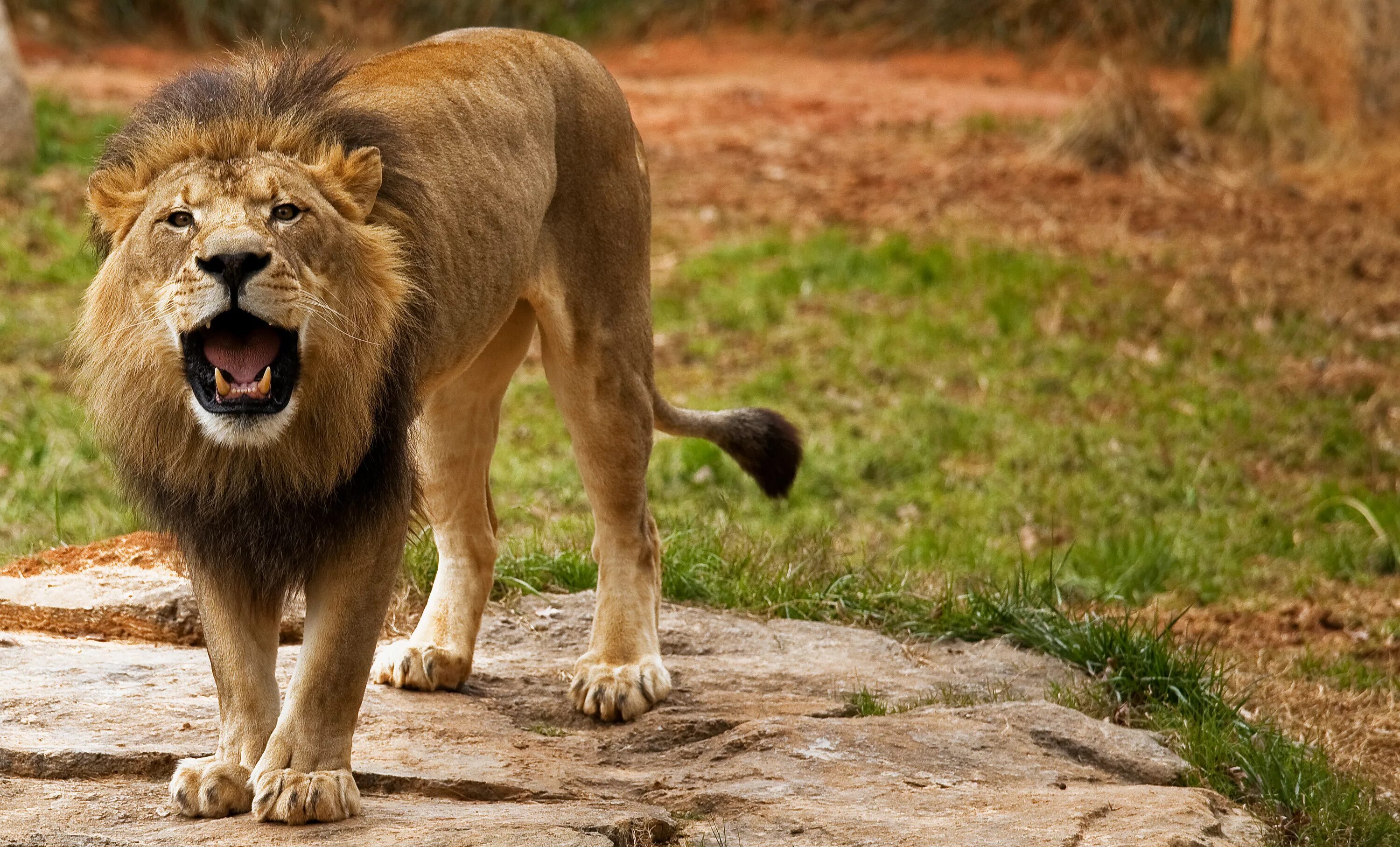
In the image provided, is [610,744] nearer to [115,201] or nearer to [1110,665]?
[1110,665]

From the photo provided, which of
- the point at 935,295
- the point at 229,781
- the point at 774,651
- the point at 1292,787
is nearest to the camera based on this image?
the point at 229,781

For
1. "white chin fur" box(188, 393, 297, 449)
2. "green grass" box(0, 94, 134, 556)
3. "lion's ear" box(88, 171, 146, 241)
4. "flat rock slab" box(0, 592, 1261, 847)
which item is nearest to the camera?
"white chin fur" box(188, 393, 297, 449)

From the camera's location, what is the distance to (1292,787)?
4.36m

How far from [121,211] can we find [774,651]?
2495mm

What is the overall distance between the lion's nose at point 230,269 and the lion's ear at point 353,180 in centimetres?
36

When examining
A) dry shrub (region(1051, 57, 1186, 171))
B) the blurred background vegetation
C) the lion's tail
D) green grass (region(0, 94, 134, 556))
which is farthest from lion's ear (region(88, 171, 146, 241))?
the blurred background vegetation

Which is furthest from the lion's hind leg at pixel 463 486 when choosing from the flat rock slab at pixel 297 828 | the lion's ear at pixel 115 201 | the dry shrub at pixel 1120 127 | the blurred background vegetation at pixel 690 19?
the blurred background vegetation at pixel 690 19

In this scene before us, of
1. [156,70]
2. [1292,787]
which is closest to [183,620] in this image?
[1292,787]

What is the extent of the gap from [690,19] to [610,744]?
14.2m

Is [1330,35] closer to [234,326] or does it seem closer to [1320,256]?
[1320,256]

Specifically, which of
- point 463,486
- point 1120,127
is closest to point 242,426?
point 463,486

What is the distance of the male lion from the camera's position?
3307mm

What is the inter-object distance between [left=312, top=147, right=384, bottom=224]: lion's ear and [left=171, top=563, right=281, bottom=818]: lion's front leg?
785 mm

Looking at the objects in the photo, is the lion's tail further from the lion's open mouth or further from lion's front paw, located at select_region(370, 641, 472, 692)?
Answer: the lion's open mouth
